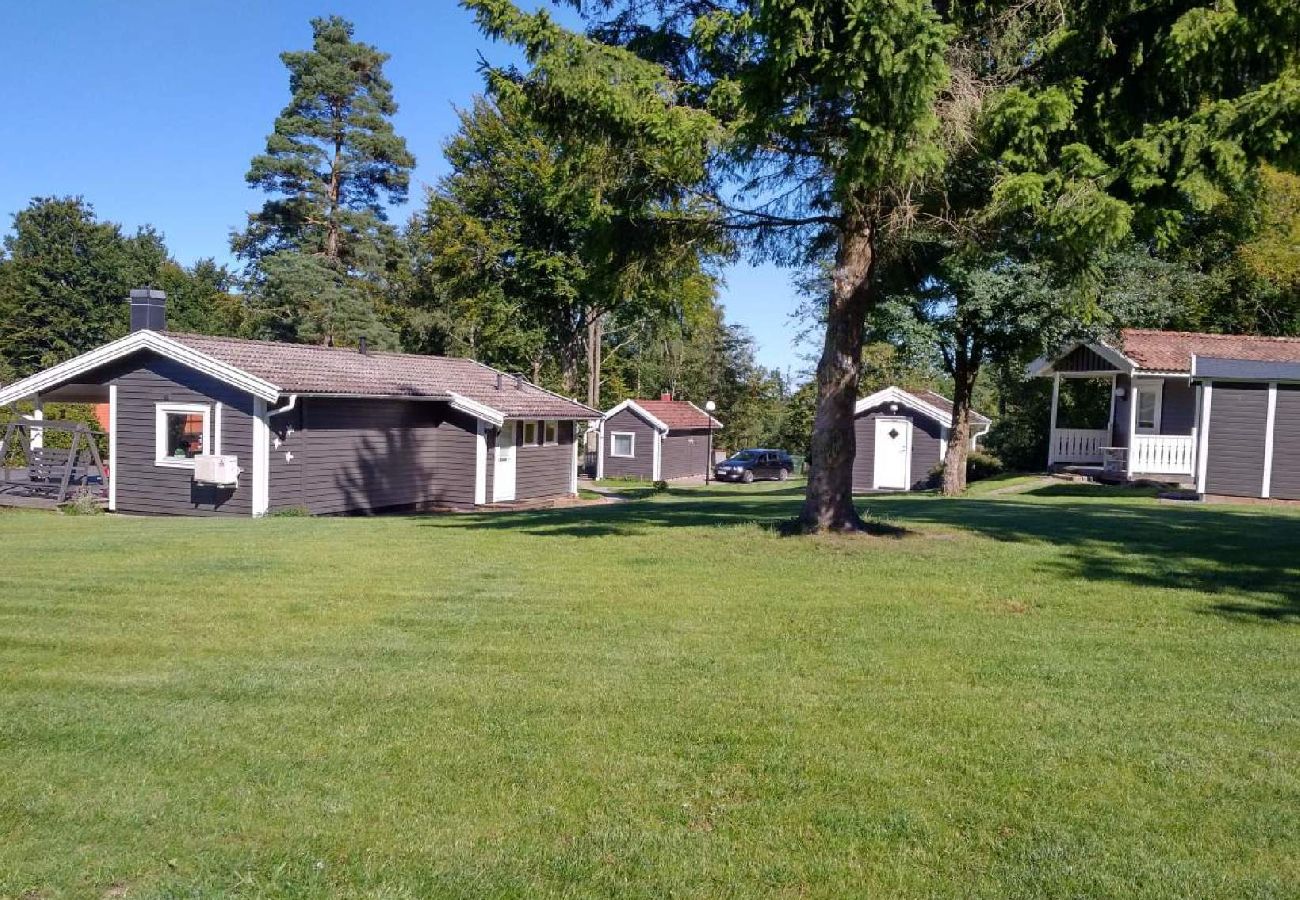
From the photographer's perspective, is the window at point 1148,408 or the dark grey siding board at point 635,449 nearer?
the window at point 1148,408

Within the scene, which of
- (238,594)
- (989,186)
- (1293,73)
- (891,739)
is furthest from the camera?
(989,186)

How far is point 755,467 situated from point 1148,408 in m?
17.5

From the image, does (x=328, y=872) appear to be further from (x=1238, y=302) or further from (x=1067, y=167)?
(x=1238, y=302)

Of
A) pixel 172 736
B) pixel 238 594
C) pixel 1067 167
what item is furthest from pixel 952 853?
pixel 1067 167

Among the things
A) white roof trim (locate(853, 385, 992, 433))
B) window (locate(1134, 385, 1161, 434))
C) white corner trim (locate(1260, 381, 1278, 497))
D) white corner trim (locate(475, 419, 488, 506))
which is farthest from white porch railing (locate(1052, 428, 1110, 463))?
white corner trim (locate(475, 419, 488, 506))

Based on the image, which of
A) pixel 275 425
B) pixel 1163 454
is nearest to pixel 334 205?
pixel 275 425

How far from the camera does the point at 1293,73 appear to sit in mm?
9812

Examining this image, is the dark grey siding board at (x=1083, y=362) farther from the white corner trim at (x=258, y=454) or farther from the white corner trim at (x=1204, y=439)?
the white corner trim at (x=258, y=454)

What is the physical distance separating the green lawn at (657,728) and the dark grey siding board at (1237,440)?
42.5 ft

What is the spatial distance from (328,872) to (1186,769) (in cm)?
378

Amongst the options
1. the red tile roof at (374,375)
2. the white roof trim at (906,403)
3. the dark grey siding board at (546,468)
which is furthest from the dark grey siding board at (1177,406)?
the dark grey siding board at (546,468)

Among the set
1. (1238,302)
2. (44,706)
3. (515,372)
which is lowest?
(44,706)

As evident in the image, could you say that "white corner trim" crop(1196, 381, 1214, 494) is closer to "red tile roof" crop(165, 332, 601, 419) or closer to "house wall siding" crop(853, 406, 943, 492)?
"house wall siding" crop(853, 406, 943, 492)

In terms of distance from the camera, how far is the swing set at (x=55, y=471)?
20.6m
